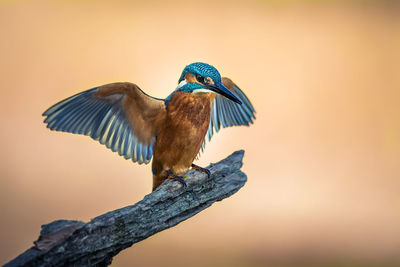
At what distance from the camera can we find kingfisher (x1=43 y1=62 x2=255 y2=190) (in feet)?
4.59

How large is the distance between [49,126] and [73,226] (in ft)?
1.53

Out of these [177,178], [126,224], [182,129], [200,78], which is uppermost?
[200,78]

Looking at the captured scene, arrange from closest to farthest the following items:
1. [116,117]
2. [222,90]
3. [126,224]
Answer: [126,224] < [222,90] < [116,117]

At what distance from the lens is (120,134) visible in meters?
1.48

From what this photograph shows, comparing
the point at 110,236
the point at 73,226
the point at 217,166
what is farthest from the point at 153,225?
the point at 217,166

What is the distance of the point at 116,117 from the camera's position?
147 cm

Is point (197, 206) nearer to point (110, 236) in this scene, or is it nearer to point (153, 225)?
point (153, 225)

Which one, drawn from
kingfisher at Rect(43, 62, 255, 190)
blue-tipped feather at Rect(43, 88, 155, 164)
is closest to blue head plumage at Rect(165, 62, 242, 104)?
kingfisher at Rect(43, 62, 255, 190)

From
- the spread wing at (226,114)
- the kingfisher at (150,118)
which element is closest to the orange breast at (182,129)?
the kingfisher at (150,118)

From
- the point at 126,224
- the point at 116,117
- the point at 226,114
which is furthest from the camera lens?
the point at 226,114

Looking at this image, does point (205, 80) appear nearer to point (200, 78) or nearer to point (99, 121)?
point (200, 78)

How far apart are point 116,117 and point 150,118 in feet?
0.37

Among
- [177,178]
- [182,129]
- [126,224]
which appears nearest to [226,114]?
[182,129]

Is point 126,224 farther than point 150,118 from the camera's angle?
No
